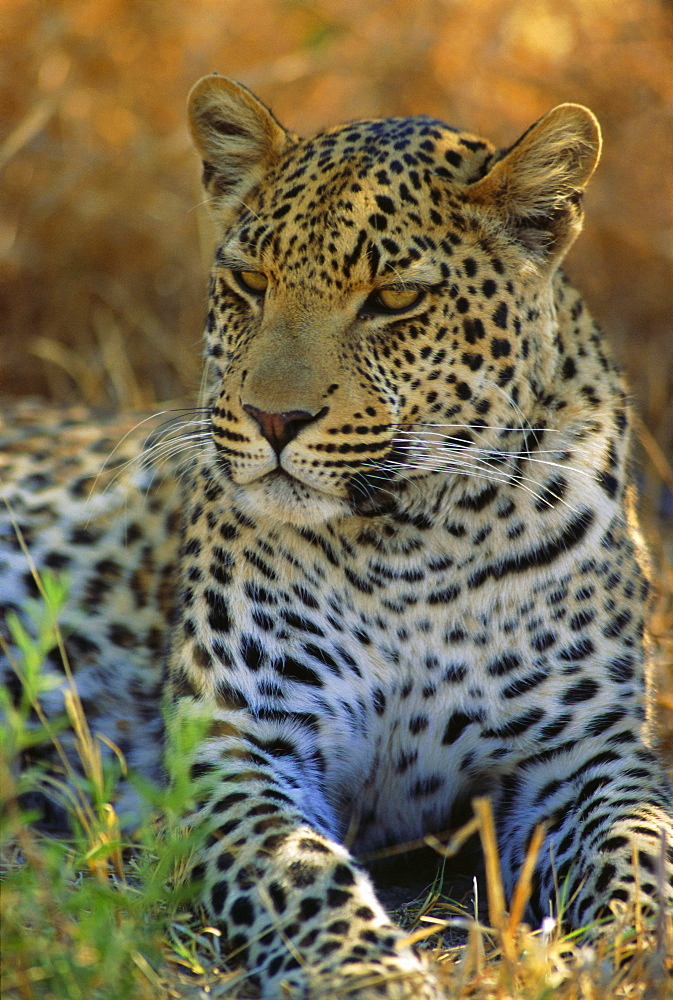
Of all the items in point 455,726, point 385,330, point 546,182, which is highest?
point 546,182

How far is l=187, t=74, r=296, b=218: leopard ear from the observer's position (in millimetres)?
4027

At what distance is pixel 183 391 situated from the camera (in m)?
7.71

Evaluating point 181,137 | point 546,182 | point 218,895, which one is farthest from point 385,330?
point 181,137

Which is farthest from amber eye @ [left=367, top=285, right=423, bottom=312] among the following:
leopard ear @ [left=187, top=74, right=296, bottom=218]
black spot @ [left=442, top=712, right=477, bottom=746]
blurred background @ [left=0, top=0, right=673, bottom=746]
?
blurred background @ [left=0, top=0, right=673, bottom=746]

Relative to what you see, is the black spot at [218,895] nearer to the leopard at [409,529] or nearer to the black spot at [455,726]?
the leopard at [409,529]

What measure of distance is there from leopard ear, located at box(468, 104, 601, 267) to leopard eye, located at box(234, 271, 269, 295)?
2.28 feet

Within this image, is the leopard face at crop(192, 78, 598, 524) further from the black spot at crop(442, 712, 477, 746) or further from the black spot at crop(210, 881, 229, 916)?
the black spot at crop(210, 881, 229, 916)

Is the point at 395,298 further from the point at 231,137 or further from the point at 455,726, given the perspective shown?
the point at 455,726

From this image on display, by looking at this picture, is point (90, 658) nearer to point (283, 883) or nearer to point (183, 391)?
point (283, 883)

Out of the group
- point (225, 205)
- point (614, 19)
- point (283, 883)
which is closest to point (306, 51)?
point (614, 19)

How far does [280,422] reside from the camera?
10.8ft

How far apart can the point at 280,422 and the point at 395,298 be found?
545 millimetres

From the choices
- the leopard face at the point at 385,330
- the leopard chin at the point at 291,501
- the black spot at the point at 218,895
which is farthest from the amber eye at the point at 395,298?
the black spot at the point at 218,895

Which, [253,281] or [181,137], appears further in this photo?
[181,137]
